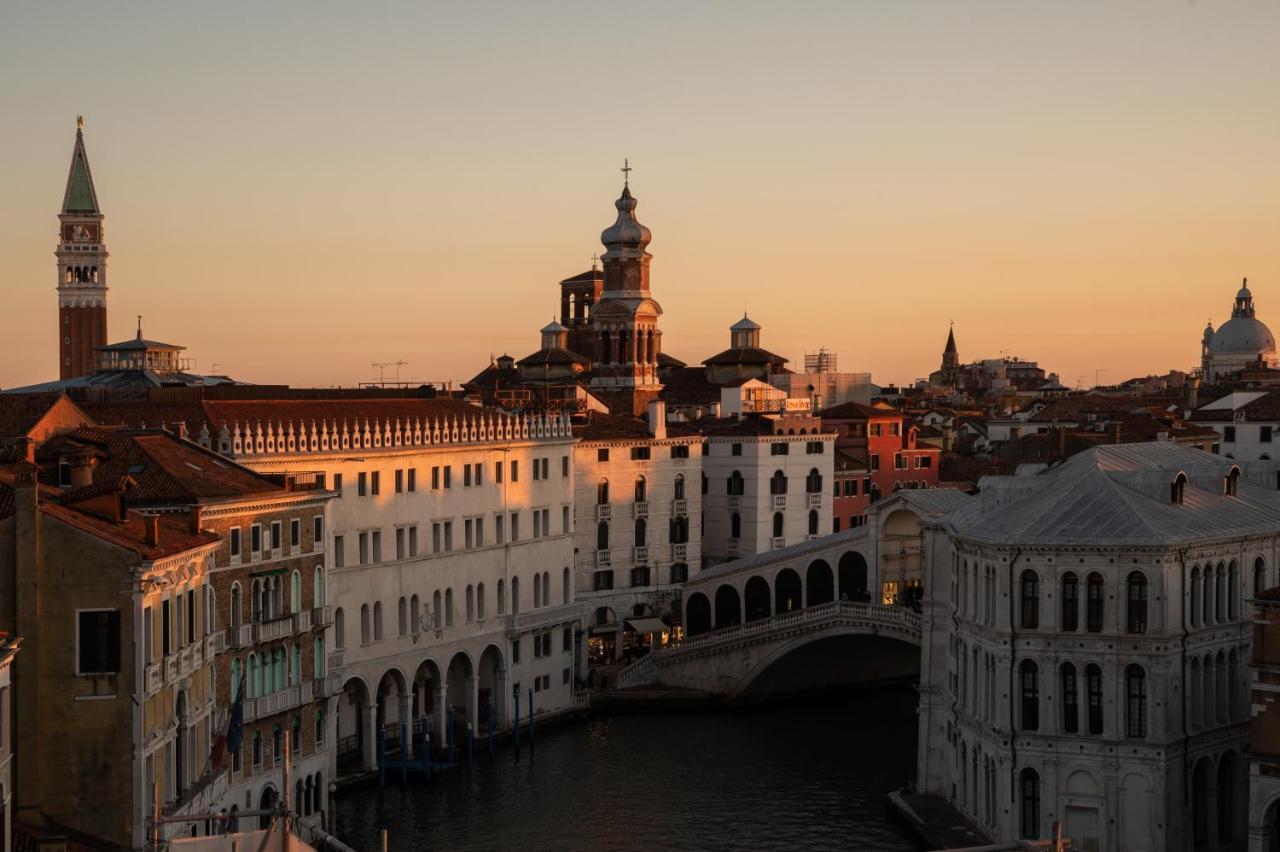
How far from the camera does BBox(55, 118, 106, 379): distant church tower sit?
365 feet

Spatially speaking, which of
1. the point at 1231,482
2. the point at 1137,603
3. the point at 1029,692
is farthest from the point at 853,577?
the point at 1137,603

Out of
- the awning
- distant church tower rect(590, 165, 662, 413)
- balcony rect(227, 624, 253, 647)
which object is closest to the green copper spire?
distant church tower rect(590, 165, 662, 413)

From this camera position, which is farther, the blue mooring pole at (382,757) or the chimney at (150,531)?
the blue mooring pole at (382,757)

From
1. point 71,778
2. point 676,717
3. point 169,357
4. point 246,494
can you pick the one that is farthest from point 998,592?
point 169,357

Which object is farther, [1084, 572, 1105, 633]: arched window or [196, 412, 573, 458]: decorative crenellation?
[196, 412, 573, 458]: decorative crenellation

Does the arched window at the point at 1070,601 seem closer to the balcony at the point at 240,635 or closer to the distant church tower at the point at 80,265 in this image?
the balcony at the point at 240,635

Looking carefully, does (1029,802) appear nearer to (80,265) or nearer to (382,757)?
(382,757)

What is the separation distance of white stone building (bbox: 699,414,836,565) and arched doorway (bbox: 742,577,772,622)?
4179mm

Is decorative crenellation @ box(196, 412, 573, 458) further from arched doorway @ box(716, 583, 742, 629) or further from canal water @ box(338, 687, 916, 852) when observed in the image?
arched doorway @ box(716, 583, 742, 629)

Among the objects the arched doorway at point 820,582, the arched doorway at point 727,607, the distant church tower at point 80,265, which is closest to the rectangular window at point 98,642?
the arched doorway at point 727,607

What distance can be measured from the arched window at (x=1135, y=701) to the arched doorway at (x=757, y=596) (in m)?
29.0

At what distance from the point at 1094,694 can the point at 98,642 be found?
17.7m

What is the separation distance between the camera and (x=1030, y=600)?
39562mm

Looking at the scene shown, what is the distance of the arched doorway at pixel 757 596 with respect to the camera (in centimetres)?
6762
